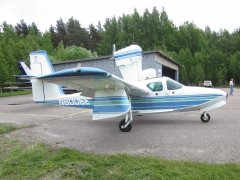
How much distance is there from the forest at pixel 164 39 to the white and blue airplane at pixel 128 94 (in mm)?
46769

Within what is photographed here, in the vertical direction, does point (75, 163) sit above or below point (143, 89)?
below

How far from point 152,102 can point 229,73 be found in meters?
66.7

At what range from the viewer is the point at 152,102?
1105 centimetres

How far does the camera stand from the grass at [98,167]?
16.7ft

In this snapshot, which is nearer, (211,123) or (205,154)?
(205,154)

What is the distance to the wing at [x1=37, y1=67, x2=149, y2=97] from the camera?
7.15 meters

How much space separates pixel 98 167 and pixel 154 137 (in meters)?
3.21

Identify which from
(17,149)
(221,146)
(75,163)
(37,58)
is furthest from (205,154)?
(37,58)

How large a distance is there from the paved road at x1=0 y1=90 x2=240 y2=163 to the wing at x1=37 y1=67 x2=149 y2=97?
1483 mm

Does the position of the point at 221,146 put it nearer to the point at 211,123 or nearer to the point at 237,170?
the point at 237,170

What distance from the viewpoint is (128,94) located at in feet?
35.8

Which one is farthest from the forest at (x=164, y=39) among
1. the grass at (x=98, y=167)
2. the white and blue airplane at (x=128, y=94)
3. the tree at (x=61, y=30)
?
the grass at (x=98, y=167)

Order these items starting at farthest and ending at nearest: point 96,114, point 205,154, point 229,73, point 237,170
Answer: point 229,73 < point 96,114 < point 205,154 < point 237,170

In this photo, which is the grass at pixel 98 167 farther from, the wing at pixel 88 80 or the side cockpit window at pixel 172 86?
the side cockpit window at pixel 172 86
